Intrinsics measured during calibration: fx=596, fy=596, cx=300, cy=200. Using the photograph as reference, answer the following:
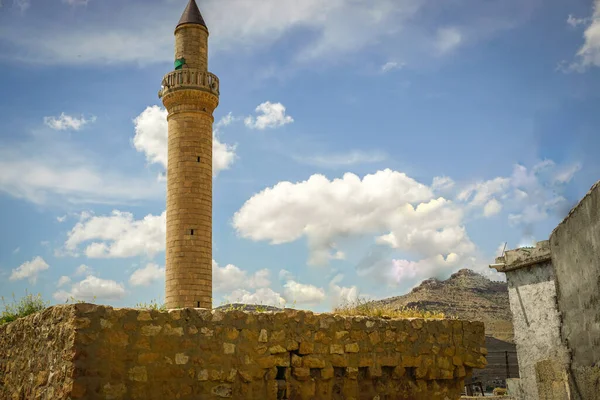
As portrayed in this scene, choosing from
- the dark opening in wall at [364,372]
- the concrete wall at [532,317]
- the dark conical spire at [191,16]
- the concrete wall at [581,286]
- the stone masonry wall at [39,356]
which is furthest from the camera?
the dark conical spire at [191,16]

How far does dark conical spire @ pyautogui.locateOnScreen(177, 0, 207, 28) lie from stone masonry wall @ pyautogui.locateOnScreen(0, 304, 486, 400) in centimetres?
1674

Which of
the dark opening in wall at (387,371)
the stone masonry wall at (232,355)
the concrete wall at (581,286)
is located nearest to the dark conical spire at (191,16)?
the stone masonry wall at (232,355)

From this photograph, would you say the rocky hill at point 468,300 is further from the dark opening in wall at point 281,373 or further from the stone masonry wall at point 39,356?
the stone masonry wall at point 39,356

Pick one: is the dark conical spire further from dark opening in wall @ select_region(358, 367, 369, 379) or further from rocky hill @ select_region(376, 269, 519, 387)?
dark opening in wall @ select_region(358, 367, 369, 379)

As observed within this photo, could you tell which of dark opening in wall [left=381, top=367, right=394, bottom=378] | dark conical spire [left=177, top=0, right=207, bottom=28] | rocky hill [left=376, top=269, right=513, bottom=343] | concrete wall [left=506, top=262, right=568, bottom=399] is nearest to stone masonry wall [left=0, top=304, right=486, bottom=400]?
dark opening in wall [left=381, top=367, right=394, bottom=378]

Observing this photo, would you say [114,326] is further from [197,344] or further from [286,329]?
[286,329]

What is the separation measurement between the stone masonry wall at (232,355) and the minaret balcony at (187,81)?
1420 cm

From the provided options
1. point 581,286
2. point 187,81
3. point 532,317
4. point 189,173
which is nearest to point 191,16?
point 187,81

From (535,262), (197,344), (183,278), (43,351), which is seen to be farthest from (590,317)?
(183,278)

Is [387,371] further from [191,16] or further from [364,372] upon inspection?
[191,16]

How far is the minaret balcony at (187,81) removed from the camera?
22.0 m

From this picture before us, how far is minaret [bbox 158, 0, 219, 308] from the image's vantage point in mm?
20625

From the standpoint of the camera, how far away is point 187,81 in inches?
867

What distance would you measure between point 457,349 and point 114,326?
5.13m
